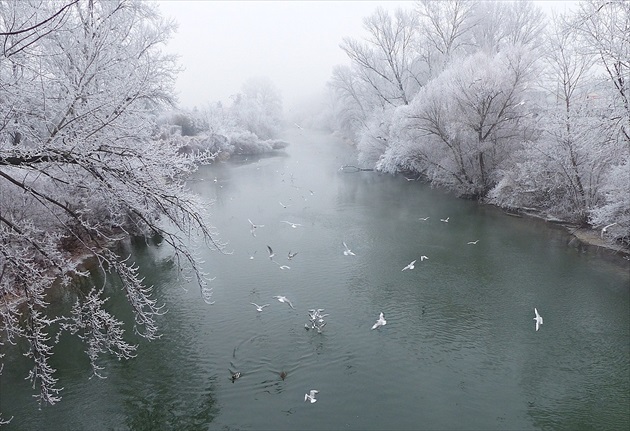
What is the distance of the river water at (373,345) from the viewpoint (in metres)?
8.45

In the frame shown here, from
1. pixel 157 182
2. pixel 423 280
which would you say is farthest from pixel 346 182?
pixel 157 182

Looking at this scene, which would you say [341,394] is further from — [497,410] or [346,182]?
[346,182]

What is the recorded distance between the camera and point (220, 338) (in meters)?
10.7

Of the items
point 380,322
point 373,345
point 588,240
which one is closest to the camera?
point 373,345


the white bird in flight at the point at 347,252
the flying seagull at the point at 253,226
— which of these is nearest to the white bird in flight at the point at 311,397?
the white bird in flight at the point at 347,252

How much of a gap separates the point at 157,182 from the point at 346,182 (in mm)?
22670

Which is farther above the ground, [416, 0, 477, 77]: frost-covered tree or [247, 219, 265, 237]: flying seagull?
[416, 0, 477, 77]: frost-covered tree

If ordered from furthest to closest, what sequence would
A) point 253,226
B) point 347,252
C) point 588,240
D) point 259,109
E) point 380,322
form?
1. point 259,109
2. point 253,226
3. point 588,240
4. point 347,252
5. point 380,322

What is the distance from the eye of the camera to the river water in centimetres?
845

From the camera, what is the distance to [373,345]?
34.0ft

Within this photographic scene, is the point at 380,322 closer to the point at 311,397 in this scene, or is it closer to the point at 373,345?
the point at 373,345

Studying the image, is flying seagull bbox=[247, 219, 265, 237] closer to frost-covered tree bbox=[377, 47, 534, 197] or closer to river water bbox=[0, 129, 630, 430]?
river water bbox=[0, 129, 630, 430]

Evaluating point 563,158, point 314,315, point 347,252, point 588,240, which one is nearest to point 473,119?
point 563,158

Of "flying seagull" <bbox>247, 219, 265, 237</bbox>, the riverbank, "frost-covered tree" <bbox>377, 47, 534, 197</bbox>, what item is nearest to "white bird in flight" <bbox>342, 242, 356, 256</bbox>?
"flying seagull" <bbox>247, 219, 265, 237</bbox>
